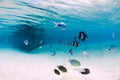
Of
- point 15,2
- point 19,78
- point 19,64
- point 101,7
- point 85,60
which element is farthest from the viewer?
point 85,60

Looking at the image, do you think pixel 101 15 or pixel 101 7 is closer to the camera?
pixel 101 7

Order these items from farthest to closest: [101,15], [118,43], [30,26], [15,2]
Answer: [118,43] → [30,26] → [101,15] → [15,2]

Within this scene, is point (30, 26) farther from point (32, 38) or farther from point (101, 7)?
point (101, 7)

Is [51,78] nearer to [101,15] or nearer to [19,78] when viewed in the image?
[19,78]

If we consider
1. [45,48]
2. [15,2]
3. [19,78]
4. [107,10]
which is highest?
[45,48]

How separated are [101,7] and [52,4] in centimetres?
386

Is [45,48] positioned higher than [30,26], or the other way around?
[45,48]

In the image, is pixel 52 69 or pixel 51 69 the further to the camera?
pixel 51 69

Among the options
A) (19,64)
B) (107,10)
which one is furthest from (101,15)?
(19,64)

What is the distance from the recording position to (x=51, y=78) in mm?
17641

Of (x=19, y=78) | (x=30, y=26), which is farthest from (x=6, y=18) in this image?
(x=19, y=78)

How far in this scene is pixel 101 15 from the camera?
18.0 metres

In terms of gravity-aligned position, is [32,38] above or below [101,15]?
above

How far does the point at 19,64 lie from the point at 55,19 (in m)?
8.67
